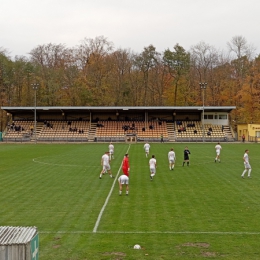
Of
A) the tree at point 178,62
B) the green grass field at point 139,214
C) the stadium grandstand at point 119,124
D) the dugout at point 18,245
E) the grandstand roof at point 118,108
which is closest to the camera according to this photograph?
the dugout at point 18,245

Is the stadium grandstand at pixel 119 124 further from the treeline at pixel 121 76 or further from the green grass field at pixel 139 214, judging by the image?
the green grass field at pixel 139 214

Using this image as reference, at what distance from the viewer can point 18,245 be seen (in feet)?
18.6

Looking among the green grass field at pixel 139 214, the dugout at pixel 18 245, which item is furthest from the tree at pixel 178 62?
the dugout at pixel 18 245

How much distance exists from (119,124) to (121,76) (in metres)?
17.3

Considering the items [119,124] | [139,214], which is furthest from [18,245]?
[119,124]

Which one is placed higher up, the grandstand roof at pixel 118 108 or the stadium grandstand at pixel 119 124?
the grandstand roof at pixel 118 108

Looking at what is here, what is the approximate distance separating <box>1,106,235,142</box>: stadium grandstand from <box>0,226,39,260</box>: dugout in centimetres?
5959

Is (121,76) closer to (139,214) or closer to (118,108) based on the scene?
(118,108)

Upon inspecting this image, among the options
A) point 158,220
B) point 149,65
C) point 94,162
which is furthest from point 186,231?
point 149,65

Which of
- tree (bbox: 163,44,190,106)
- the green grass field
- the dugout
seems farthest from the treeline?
the dugout

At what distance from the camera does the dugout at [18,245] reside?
5625 millimetres

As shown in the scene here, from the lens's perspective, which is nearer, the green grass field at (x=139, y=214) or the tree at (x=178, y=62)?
the green grass field at (x=139, y=214)

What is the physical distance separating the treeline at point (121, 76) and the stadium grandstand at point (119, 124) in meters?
9.08

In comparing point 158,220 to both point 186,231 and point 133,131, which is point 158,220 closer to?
point 186,231
